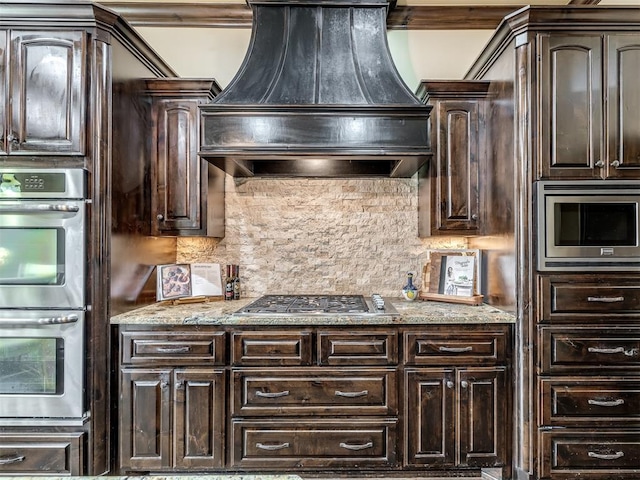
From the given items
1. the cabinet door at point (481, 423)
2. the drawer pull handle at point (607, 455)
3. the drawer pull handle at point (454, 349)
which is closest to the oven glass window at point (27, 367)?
the drawer pull handle at point (454, 349)

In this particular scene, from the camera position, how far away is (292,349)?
7.06 feet

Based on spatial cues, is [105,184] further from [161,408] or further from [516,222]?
[516,222]

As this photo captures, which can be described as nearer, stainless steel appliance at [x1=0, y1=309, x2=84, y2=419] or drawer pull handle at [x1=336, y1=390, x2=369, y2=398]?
stainless steel appliance at [x1=0, y1=309, x2=84, y2=419]

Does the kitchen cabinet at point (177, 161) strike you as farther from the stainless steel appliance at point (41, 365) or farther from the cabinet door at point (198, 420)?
the cabinet door at point (198, 420)

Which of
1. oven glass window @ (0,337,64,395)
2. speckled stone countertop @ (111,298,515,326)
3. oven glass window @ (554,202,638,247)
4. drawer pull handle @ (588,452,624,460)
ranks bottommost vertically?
drawer pull handle @ (588,452,624,460)

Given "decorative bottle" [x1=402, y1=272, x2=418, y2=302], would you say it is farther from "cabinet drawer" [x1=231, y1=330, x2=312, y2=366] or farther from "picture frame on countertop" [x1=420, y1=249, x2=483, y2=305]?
"cabinet drawer" [x1=231, y1=330, x2=312, y2=366]

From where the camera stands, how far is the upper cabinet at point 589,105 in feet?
6.79

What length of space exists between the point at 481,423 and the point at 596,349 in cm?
74

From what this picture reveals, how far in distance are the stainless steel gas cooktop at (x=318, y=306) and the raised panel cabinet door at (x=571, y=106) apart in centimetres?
123

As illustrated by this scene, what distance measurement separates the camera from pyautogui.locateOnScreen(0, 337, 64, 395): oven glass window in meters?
2.03

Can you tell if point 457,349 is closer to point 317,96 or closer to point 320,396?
point 320,396

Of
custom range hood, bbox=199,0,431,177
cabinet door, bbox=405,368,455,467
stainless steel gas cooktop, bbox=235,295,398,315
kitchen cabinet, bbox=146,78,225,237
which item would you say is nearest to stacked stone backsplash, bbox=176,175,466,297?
stainless steel gas cooktop, bbox=235,295,398,315

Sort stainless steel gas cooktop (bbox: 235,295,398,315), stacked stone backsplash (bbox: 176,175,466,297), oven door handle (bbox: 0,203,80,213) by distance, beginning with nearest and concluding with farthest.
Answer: oven door handle (bbox: 0,203,80,213), stainless steel gas cooktop (bbox: 235,295,398,315), stacked stone backsplash (bbox: 176,175,466,297)

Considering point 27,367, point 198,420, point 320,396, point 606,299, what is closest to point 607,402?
point 606,299
